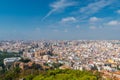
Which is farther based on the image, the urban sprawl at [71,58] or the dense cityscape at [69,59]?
the urban sprawl at [71,58]

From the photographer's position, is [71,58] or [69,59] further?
[71,58]

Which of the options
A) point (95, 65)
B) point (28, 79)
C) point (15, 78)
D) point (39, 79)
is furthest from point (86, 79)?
point (95, 65)

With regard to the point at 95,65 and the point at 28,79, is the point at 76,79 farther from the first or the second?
the point at 95,65

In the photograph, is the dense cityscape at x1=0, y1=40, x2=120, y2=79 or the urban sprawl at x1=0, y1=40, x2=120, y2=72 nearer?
the dense cityscape at x1=0, y1=40, x2=120, y2=79

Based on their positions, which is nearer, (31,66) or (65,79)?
(65,79)

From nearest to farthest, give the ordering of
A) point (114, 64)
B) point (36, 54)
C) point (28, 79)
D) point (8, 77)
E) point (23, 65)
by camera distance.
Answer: point (28, 79) → point (8, 77) → point (23, 65) → point (114, 64) → point (36, 54)

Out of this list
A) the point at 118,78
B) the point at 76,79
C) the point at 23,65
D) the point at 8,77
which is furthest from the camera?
the point at 23,65

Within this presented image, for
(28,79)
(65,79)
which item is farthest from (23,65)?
(65,79)

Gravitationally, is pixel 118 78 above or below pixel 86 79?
below

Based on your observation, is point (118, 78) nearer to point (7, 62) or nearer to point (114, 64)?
point (114, 64)
